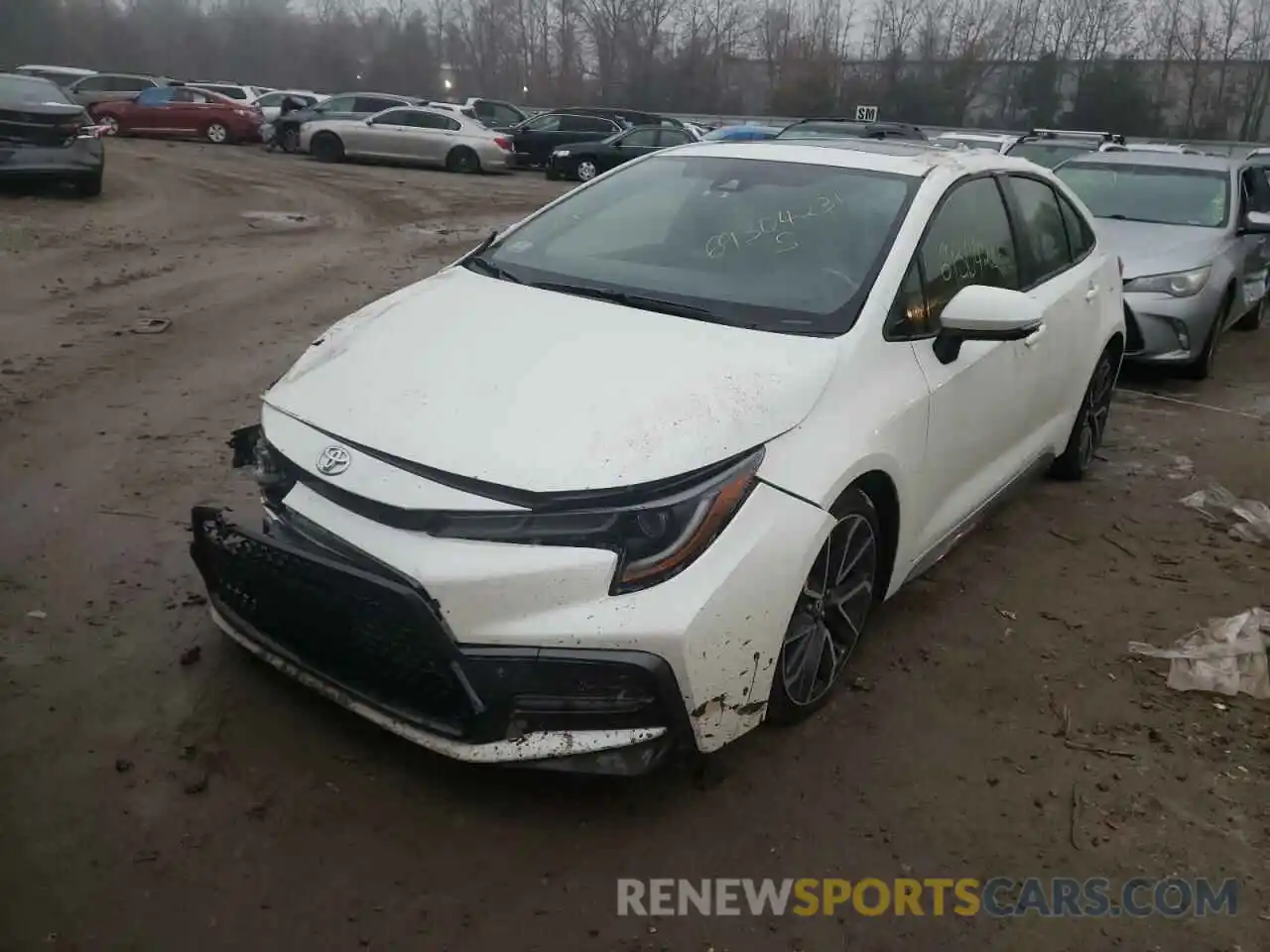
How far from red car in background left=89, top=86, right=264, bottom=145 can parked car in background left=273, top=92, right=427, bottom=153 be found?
4.40 feet

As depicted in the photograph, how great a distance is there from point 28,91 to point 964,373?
12754 millimetres

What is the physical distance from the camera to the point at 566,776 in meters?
2.92

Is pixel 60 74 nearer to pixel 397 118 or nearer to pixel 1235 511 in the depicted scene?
pixel 397 118

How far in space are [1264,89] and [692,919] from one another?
51.0m

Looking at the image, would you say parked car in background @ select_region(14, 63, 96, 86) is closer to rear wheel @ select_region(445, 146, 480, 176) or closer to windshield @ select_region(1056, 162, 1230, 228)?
rear wheel @ select_region(445, 146, 480, 176)

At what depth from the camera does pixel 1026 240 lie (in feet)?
14.9

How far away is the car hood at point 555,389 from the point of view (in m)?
2.69

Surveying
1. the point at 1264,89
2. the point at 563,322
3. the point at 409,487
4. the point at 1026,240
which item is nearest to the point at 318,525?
the point at 409,487

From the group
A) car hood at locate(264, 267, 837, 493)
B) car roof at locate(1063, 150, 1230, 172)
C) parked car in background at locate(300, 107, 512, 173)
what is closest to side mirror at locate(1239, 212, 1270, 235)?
car roof at locate(1063, 150, 1230, 172)

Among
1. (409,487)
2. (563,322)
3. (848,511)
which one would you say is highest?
(563,322)

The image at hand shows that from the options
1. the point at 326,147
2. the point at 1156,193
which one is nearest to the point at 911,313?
the point at 1156,193

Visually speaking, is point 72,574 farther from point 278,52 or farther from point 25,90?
point 278,52

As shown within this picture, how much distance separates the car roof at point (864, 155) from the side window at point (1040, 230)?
0.54ft

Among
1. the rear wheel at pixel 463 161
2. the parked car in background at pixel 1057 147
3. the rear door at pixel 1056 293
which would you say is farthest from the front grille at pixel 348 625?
the rear wheel at pixel 463 161
